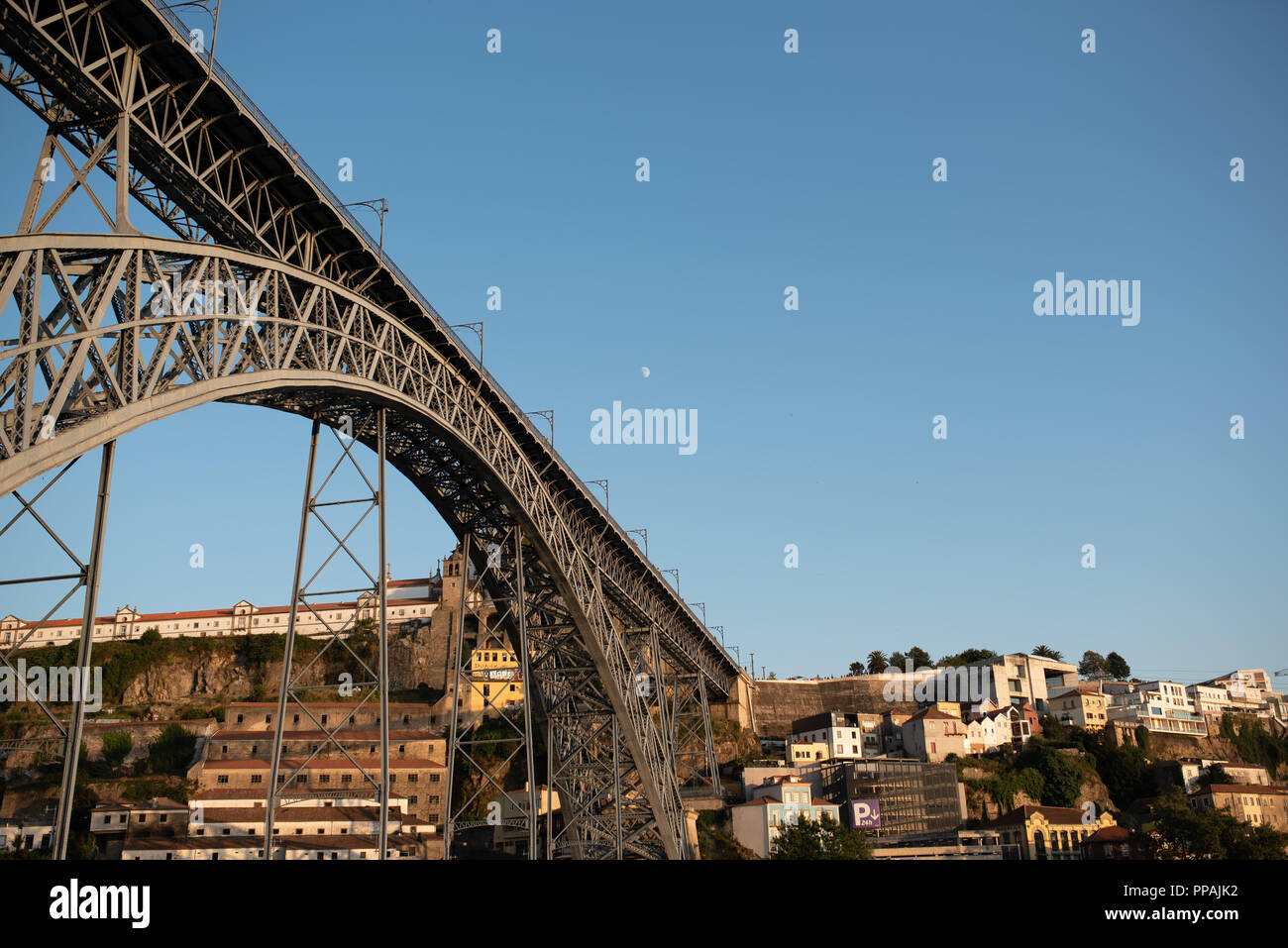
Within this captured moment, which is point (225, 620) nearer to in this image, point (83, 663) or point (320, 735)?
point (320, 735)

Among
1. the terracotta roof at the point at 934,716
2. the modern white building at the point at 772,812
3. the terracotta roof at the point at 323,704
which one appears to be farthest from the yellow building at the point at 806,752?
the terracotta roof at the point at 323,704

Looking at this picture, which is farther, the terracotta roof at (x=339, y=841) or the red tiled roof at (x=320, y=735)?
the red tiled roof at (x=320, y=735)

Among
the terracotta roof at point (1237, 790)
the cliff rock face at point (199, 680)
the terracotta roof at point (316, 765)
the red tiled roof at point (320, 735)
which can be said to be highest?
the cliff rock face at point (199, 680)

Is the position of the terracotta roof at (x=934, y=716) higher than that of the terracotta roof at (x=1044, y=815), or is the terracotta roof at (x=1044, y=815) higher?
the terracotta roof at (x=934, y=716)

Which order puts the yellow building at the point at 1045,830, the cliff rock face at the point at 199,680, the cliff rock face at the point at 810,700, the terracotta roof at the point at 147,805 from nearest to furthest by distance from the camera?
the terracotta roof at the point at 147,805, the yellow building at the point at 1045,830, the cliff rock face at the point at 199,680, the cliff rock face at the point at 810,700

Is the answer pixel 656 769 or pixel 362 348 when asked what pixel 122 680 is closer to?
pixel 656 769

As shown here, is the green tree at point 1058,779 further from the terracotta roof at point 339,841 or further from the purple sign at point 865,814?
the terracotta roof at point 339,841
